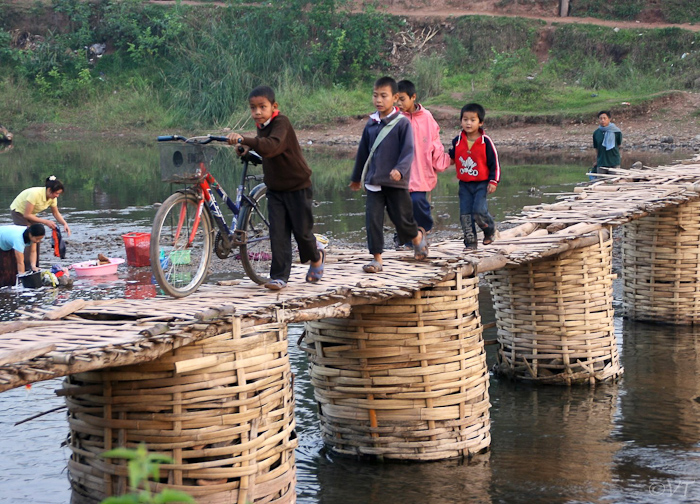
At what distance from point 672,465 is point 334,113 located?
85.4 ft

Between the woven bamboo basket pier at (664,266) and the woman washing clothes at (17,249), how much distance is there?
22.1 feet

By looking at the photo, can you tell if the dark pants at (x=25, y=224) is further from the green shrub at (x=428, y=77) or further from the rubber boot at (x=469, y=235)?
the green shrub at (x=428, y=77)

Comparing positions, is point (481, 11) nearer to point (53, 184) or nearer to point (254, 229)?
point (53, 184)

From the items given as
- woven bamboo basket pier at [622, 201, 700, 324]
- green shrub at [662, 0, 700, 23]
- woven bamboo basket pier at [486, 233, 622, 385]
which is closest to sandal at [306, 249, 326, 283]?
woven bamboo basket pier at [486, 233, 622, 385]

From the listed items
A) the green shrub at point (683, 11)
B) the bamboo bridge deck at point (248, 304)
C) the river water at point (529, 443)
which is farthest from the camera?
the green shrub at point (683, 11)

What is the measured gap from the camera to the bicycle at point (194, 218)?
5.92m

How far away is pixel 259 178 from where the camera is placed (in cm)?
670

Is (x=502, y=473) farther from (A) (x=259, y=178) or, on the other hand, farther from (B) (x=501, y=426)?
(A) (x=259, y=178)

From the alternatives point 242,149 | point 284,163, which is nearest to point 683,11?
point 284,163

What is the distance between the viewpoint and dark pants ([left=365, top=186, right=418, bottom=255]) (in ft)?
22.1

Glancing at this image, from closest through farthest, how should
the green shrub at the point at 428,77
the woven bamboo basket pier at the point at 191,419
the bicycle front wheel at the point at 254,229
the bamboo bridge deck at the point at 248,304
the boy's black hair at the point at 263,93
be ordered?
1. the bamboo bridge deck at the point at 248,304
2. the woven bamboo basket pier at the point at 191,419
3. the boy's black hair at the point at 263,93
4. the bicycle front wheel at the point at 254,229
5. the green shrub at the point at 428,77

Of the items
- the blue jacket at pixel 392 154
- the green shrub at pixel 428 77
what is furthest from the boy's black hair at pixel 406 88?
the green shrub at pixel 428 77

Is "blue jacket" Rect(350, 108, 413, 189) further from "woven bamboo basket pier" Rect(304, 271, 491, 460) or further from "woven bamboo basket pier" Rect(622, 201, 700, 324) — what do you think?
"woven bamboo basket pier" Rect(622, 201, 700, 324)

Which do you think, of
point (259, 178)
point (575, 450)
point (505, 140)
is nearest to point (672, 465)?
point (575, 450)
